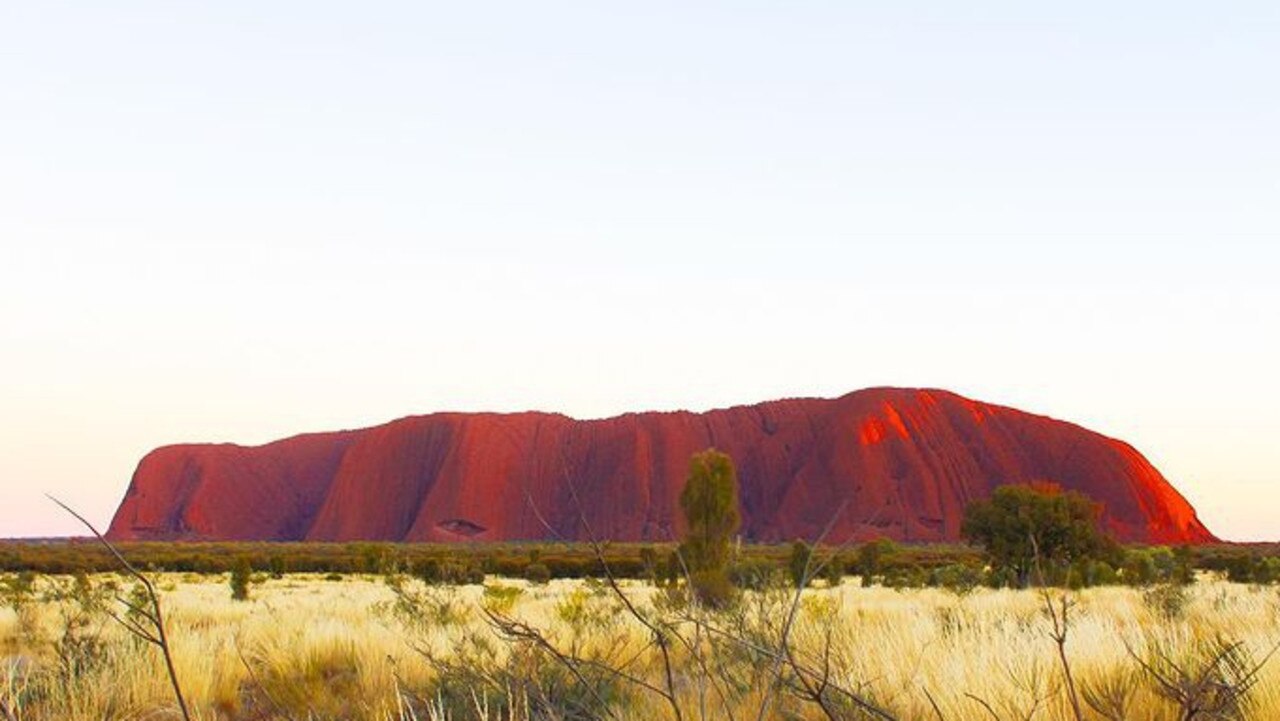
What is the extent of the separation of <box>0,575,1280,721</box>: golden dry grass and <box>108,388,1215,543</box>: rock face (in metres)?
77.4

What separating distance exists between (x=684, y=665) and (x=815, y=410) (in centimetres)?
10503

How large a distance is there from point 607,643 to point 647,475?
97193 millimetres

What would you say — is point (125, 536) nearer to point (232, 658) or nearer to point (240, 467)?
point (240, 467)

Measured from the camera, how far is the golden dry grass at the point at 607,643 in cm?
513

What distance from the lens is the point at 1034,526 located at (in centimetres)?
2945

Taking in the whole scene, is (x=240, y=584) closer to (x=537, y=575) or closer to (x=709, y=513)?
(x=709, y=513)

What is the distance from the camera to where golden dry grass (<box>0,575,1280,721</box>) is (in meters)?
5.13

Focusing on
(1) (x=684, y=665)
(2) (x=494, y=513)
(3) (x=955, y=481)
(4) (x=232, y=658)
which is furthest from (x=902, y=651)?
(2) (x=494, y=513)

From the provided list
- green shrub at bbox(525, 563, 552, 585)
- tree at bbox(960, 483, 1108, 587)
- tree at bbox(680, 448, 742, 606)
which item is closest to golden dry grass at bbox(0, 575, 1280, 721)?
tree at bbox(680, 448, 742, 606)

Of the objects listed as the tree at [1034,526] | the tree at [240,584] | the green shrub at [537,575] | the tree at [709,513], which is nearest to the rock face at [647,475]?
the green shrub at [537,575]

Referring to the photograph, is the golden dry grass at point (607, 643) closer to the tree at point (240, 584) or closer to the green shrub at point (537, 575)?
the tree at point (240, 584)

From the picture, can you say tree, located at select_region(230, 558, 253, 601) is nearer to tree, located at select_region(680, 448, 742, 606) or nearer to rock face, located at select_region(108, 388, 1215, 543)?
tree, located at select_region(680, 448, 742, 606)

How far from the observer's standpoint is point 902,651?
23.6ft

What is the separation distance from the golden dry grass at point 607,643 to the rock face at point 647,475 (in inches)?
3047
